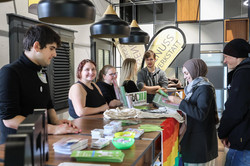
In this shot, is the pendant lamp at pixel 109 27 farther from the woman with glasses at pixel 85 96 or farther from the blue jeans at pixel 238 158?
the blue jeans at pixel 238 158

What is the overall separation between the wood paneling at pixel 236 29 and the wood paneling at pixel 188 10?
35.7 inches

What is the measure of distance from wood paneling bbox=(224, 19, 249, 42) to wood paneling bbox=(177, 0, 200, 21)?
2.98ft

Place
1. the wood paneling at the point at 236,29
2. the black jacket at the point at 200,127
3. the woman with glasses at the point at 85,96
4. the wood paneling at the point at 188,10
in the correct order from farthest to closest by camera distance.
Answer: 1. the wood paneling at the point at 188,10
2. the wood paneling at the point at 236,29
3. the woman with glasses at the point at 85,96
4. the black jacket at the point at 200,127

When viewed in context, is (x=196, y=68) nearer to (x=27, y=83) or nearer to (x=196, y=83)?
(x=196, y=83)

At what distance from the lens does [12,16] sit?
3287 mm

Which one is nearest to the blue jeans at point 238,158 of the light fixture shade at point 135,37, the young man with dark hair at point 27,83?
the young man with dark hair at point 27,83

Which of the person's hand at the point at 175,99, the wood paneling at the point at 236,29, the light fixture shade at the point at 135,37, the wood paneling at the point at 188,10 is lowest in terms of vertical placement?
the person's hand at the point at 175,99

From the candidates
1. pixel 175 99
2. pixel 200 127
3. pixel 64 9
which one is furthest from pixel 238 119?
pixel 64 9

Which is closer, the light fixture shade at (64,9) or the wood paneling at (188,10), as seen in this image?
the light fixture shade at (64,9)

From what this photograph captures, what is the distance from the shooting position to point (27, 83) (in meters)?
1.82

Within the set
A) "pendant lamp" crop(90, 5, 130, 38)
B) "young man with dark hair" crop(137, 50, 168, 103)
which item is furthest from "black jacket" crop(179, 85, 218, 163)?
"young man with dark hair" crop(137, 50, 168, 103)

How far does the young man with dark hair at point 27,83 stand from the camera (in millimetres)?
1692

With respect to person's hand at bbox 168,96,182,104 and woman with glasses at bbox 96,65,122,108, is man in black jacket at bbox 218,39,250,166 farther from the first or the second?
woman with glasses at bbox 96,65,122,108

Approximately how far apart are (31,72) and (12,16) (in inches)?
71.0
